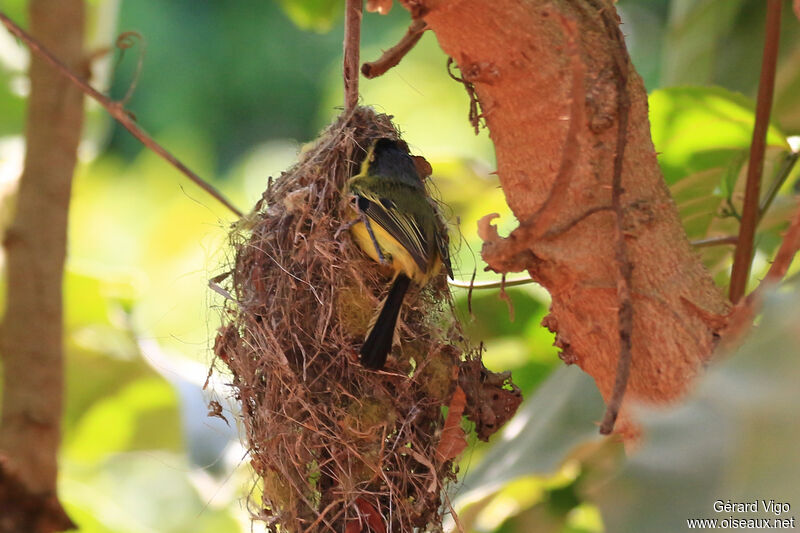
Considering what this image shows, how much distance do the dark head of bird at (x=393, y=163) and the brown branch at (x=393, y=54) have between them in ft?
1.25

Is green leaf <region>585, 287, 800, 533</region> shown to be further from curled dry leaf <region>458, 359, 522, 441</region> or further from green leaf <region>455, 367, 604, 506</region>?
green leaf <region>455, 367, 604, 506</region>

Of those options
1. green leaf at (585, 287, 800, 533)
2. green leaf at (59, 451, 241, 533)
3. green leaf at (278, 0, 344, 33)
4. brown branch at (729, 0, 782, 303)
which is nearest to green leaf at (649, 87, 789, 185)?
brown branch at (729, 0, 782, 303)

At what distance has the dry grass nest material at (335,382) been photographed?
153 cm

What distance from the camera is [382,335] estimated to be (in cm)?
160

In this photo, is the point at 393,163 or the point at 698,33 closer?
the point at 393,163

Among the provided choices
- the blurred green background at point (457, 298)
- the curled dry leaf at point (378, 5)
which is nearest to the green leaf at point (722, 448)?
the blurred green background at point (457, 298)

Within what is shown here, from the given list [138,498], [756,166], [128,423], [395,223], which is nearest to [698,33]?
[756,166]

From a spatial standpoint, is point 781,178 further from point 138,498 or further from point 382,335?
point 138,498

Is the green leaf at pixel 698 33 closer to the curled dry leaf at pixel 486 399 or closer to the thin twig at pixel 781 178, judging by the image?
the thin twig at pixel 781 178

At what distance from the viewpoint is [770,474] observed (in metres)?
0.54

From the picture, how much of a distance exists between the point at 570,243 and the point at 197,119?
801 cm

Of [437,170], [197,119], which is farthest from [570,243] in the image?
[197,119]

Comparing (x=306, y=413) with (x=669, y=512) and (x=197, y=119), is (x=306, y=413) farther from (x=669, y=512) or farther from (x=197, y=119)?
(x=197, y=119)

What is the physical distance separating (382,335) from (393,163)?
0.49 meters
